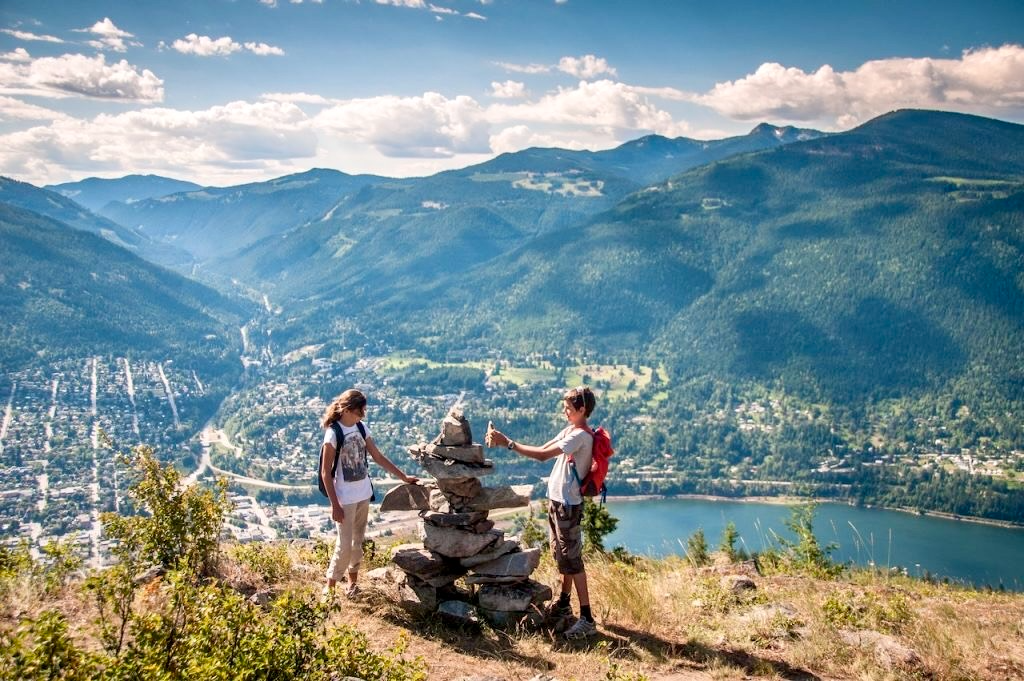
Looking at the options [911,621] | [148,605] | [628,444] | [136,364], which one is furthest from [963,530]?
[136,364]

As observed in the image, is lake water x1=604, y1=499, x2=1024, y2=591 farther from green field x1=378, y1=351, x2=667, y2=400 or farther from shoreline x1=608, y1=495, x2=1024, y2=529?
green field x1=378, y1=351, x2=667, y2=400

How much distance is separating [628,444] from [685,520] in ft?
104

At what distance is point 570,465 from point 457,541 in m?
1.88

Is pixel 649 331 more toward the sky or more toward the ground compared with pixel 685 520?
more toward the sky

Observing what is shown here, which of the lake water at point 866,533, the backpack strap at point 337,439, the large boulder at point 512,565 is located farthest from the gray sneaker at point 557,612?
the lake water at point 866,533

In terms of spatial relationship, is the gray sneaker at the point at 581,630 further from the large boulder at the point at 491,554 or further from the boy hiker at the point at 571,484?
the large boulder at the point at 491,554

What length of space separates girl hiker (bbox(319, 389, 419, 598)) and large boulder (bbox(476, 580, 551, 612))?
1698 millimetres

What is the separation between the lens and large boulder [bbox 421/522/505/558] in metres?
8.54

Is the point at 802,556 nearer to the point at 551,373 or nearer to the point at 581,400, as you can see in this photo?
the point at 581,400

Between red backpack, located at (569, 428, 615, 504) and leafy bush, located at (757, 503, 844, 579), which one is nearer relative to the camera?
red backpack, located at (569, 428, 615, 504)

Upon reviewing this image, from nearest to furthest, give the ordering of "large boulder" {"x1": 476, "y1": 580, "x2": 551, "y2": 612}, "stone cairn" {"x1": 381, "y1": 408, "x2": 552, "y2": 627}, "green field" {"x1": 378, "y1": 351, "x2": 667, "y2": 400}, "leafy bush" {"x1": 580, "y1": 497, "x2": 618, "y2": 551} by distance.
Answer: "large boulder" {"x1": 476, "y1": 580, "x2": 551, "y2": 612}, "stone cairn" {"x1": 381, "y1": 408, "x2": 552, "y2": 627}, "leafy bush" {"x1": 580, "y1": 497, "x2": 618, "y2": 551}, "green field" {"x1": 378, "y1": 351, "x2": 667, "y2": 400}

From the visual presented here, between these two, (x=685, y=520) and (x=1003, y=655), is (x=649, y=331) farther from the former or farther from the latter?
(x=1003, y=655)

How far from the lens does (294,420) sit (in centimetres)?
11388

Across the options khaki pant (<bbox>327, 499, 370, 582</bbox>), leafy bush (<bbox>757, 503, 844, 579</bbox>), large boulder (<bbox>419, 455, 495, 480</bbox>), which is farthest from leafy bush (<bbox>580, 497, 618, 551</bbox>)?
khaki pant (<bbox>327, 499, 370, 582</bbox>)
